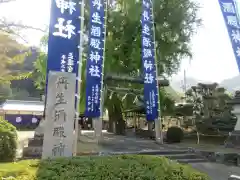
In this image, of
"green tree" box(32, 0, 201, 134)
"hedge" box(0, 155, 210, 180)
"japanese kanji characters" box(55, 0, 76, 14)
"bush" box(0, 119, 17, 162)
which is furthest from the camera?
"green tree" box(32, 0, 201, 134)

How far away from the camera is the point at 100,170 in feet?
12.2

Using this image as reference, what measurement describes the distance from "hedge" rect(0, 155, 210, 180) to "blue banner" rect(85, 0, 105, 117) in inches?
260

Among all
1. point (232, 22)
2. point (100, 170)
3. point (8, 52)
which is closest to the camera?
point (100, 170)

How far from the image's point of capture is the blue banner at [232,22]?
9797mm

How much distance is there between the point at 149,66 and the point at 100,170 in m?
10.7

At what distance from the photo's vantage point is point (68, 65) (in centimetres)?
876

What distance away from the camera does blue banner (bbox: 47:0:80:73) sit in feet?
27.8

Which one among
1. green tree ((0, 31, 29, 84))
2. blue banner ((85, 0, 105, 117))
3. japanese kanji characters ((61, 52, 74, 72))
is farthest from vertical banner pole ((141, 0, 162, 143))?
green tree ((0, 31, 29, 84))

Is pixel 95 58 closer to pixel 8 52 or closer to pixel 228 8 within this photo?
pixel 8 52

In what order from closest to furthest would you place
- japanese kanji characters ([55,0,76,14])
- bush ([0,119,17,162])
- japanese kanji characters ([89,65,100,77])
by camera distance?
bush ([0,119,17,162]) → japanese kanji characters ([55,0,76,14]) → japanese kanji characters ([89,65,100,77])

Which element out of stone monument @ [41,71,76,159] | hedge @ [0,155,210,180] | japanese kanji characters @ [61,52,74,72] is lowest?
hedge @ [0,155,210,180]

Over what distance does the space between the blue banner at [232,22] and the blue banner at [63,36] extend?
5.16m

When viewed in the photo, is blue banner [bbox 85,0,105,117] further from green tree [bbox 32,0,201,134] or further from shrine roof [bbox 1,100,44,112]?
shrine roof [bbox 1,100,44,112]

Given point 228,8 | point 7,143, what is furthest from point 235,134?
point 7,143
